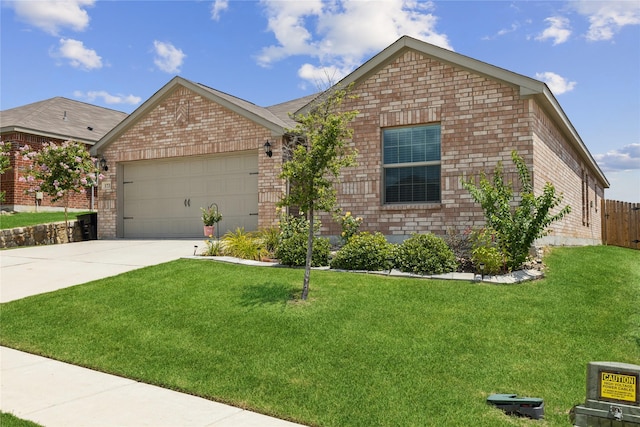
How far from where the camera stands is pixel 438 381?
4.94m

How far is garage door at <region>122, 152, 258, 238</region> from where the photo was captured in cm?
1486

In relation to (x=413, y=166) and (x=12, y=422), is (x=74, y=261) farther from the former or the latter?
(x=12, y=422)

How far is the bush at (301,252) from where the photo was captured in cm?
997

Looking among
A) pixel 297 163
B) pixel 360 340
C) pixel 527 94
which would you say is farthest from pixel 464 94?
pixel 360 340

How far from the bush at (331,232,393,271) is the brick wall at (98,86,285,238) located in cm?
432

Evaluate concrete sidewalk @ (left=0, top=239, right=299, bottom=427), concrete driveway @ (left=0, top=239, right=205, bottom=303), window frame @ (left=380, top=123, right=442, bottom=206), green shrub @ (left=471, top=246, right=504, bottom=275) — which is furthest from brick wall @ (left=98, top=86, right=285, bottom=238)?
concrete sidewalk @ (left=0, top=239, right=299, bottom=427)

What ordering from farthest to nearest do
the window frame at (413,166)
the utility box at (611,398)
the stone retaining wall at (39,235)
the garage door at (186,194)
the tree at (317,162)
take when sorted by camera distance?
the stone retaining wall at (39,235) < the garage door at (186,194) < the window frame at (413,166) < the tree at (317,162) < the utility box at (611,398)

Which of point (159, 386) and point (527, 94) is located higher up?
point (527, 94)

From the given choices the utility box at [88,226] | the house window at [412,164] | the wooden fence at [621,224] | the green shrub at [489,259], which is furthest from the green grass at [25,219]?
the wooden fence at [621,224]

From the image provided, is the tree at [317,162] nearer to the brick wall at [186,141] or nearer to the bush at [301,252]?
the bush at [301,252]

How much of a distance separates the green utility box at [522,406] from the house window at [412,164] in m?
7.28

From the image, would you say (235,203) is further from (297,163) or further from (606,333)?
(606,333)

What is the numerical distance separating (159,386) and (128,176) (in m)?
13.4

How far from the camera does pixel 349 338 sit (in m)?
6.03
